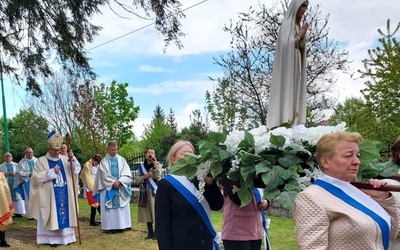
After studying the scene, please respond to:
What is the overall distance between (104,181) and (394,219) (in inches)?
332

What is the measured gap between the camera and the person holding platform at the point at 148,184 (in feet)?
30.2

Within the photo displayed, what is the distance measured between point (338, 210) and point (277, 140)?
2.21 feet

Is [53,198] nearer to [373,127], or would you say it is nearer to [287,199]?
[287,199]

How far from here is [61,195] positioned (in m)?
9.65

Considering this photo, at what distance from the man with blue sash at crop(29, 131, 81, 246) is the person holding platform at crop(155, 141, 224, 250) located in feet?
20.7

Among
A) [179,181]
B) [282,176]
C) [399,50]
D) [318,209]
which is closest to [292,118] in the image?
[179,181]

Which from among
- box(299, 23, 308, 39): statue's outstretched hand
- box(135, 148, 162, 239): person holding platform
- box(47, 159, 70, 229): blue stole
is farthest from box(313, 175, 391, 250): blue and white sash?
box(47, 159, 70, 229): blue stole

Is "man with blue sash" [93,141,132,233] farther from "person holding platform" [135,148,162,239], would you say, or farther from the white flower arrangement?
the white flower arrangement

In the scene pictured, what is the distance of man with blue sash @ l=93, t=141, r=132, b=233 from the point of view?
10516 millimetres

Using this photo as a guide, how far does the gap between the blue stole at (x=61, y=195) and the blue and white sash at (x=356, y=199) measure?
8.12m

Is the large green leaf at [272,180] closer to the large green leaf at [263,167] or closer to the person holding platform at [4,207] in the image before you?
the large green leaf at [263,167]

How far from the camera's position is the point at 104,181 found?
10539mm

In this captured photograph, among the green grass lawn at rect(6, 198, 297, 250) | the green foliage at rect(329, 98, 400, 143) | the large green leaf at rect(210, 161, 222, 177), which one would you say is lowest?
the green grass lawn at rect(6, 198, 297, 250)

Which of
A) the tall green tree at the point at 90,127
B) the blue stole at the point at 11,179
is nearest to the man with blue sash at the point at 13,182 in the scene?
the blue stole at the point at 11,179
